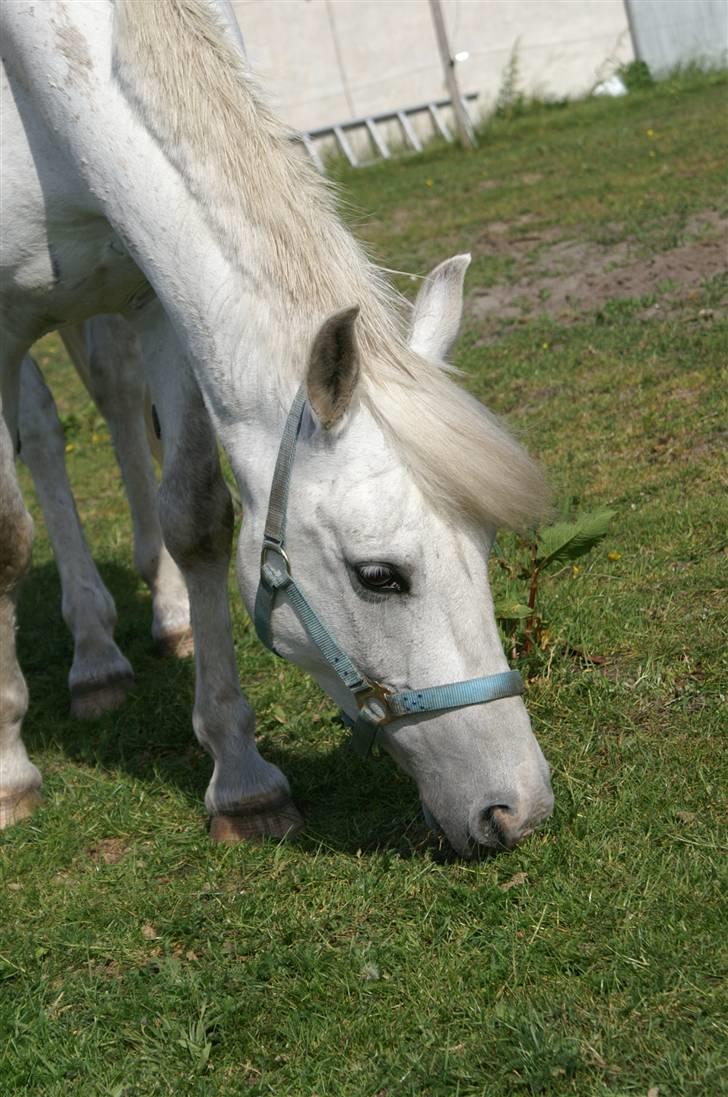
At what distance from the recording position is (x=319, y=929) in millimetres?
2678

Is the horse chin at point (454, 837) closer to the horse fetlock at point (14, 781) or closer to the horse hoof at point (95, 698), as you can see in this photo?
the horse fetlock at point (14, 781)

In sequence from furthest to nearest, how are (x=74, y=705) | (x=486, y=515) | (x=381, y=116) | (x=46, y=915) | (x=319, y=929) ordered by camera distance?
1. (x=381, y=116)
2. (x=74, y=705)
3. (x=46, y=915)
4. (x=319, y=929)
5. (x=486, y=515)

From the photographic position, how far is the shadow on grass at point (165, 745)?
10.0ft

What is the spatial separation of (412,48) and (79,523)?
13755 millimetres

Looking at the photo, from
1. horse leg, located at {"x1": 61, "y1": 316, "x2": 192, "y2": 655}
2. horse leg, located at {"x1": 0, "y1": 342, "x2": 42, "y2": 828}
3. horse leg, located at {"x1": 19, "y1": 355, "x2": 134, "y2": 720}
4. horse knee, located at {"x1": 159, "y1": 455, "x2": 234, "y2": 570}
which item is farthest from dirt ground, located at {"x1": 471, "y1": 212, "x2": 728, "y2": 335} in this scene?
horse leg, located at {"x1": 0, "y1": 342, "x2": 42, "y2": 828}

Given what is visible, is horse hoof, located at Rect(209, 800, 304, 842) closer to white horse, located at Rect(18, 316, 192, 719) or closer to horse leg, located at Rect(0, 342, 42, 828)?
horse leg, located at Rect(0, 342, 42, 828)

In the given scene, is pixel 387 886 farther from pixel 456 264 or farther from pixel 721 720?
pixel 456 264

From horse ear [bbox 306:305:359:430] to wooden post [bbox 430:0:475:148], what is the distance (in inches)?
521

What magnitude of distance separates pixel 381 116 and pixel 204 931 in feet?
49.5

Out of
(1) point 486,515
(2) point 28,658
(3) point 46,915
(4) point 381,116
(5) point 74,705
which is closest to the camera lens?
(1) point 486,515

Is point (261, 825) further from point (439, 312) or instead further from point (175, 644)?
point (175, 644)

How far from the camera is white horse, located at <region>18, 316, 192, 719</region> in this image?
428 centimetres

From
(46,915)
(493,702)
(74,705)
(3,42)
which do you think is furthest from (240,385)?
(74,705)

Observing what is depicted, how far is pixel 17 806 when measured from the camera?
3.51m
